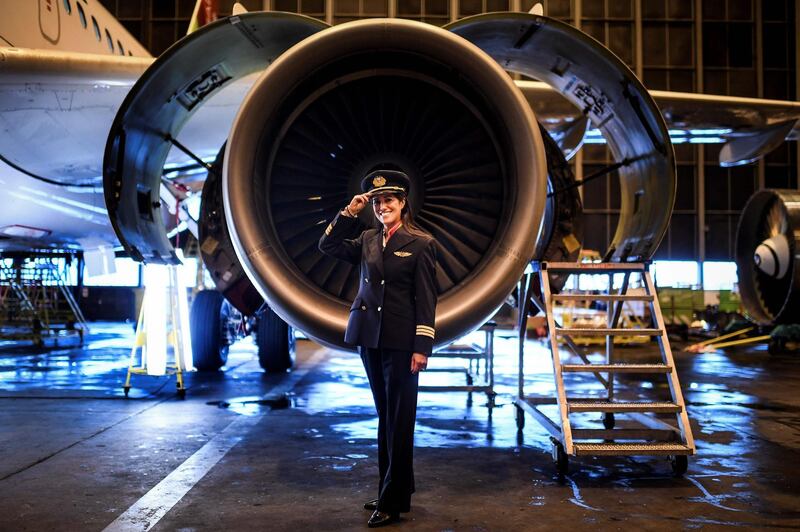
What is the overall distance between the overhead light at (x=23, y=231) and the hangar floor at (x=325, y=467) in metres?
2.07

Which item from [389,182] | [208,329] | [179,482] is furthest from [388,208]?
[208,329]

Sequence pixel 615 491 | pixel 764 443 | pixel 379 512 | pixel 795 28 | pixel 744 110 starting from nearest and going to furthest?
pixel 379 512
pixel 615 491
pixel 764 443
pixel 744 110
pixel 795 28

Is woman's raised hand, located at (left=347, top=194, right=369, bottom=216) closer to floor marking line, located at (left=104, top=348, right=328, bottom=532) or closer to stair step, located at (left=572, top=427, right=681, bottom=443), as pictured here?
floor marking line, located at (left=104, top=348, right=328, bottom=532)

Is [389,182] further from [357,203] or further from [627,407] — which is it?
[627,407]

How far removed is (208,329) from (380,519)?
18.1 ft

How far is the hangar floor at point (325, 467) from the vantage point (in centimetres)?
303

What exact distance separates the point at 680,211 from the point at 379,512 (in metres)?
21.8

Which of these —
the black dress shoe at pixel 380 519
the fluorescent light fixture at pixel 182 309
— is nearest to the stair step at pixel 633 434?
the black dress shoe at pixel 380 519

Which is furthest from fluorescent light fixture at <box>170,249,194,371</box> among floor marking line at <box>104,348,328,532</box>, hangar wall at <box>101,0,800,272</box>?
hangar wall at <box>101,0,800,272</box>

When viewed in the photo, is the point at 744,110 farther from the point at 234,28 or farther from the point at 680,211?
the point at 680,211

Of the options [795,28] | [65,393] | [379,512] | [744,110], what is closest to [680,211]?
[795,28]

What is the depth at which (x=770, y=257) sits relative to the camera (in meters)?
10.4

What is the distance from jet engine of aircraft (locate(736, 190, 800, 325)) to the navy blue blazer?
849 cm

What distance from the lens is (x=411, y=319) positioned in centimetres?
311
